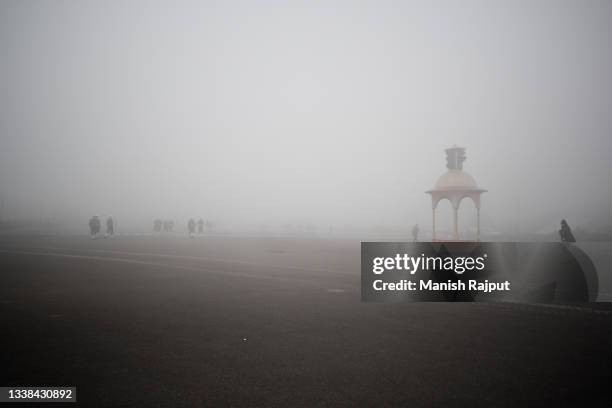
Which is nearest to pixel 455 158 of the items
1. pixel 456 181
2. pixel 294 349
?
pixel 456 181

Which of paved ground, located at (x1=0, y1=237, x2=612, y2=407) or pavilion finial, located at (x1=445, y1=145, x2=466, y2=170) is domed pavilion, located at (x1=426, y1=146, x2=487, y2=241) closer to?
pavilion finial, located at (x1=445, y1=145, x2=466, y2=170)

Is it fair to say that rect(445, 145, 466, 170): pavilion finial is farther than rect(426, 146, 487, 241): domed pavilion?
Yes

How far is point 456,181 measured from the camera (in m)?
32.5

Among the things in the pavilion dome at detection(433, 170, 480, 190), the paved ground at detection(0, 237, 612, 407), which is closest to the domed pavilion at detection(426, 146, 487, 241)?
the pavilion dome at detection(433, 170, 480, 190)

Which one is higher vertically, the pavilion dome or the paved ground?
the pavilion dome

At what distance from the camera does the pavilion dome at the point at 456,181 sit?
32.2 meters

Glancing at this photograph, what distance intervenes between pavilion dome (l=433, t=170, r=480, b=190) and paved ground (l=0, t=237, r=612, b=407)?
2322cm

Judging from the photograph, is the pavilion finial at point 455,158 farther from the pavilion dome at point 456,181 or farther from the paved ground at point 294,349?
the paved ground at point 294,349

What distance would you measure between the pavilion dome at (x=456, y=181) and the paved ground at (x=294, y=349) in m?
23.2

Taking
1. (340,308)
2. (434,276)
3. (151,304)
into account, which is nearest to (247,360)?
(340,308)

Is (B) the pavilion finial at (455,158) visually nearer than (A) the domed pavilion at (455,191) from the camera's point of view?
No

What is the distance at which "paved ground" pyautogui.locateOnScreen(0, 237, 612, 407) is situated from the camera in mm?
4750

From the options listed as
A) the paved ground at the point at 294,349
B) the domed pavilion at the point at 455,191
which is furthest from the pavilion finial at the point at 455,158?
the paved ground at the point at 294,349

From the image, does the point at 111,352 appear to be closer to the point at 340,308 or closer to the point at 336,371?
the point at 336,371
